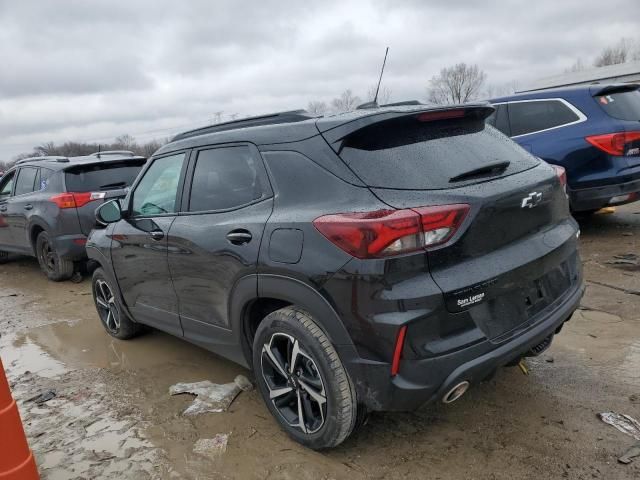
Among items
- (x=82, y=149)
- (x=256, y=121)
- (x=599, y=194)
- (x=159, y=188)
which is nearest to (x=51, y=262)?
(x=159, y=188)

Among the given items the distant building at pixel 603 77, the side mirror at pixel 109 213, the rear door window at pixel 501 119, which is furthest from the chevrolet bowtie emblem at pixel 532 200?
the distant building at pixel 603 77

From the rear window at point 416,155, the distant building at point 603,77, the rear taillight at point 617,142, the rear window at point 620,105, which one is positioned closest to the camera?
the rear window at point 416,155

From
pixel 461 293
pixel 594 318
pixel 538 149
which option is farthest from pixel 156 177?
pixel 538 149

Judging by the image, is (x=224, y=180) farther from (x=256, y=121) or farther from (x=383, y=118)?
(x=383, y=118)

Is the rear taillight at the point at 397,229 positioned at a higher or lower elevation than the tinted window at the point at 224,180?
lower

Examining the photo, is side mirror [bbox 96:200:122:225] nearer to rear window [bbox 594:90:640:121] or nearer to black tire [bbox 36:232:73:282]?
black tire [bbox 36:232:73:282]

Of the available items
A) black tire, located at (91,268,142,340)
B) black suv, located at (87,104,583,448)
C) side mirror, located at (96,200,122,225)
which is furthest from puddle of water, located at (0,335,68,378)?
black suv, located at (87,104,583,448)

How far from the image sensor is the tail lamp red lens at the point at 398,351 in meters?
2.21

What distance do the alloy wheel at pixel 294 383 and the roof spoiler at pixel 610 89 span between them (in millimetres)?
5367

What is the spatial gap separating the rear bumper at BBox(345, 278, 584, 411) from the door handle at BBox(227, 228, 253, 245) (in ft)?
2.87

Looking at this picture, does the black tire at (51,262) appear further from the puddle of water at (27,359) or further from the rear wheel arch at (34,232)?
the puddle of water at (27,359)

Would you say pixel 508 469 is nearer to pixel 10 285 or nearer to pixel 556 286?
pixel 556 286

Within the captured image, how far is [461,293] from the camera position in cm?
228

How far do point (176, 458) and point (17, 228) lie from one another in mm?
6374
